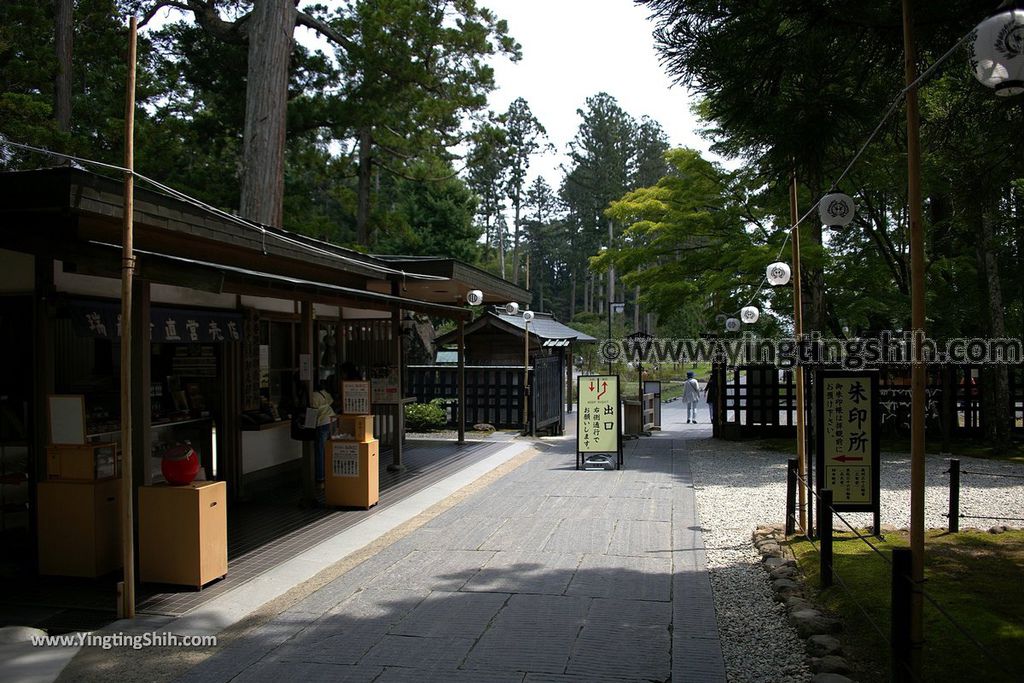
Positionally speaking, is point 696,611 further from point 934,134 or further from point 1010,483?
point 1010,483

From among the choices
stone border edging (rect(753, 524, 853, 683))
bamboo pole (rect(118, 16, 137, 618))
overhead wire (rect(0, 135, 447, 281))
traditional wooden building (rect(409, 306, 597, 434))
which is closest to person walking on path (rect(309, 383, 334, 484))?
overhead wire (rect(0, 135, 447, 281))

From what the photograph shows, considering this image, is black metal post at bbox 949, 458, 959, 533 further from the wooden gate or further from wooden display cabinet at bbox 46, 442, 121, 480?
the wooden gate

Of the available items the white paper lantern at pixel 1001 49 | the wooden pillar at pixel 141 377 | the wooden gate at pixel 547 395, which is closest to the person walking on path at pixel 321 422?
the wooden pillar at pixel 141 377

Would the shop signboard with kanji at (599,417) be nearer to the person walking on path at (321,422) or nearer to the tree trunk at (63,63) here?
the person walking on path at (321,422)

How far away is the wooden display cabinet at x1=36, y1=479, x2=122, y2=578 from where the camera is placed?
248 inches

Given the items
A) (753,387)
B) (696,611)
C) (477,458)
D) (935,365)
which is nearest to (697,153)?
(753,387)

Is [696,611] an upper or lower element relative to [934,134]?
lower

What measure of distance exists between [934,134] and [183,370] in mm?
8834

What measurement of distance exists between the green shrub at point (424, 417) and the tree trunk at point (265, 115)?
5712 mm

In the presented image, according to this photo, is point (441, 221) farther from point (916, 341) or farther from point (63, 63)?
point (916, 341)

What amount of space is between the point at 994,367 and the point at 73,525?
633 inches

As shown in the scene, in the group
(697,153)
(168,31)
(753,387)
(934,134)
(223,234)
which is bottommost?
(753,387)

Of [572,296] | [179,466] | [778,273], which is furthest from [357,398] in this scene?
[572,296]

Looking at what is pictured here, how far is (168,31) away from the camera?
60.8ft
